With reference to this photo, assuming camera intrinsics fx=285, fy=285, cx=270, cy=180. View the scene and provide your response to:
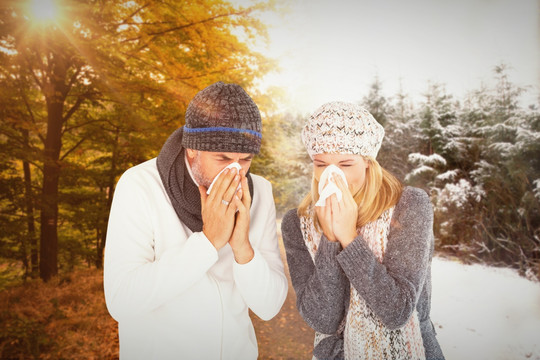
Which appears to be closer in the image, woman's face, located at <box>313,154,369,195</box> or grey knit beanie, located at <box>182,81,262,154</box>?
grey knit beanie, located at <box>182,81,262,154</box>

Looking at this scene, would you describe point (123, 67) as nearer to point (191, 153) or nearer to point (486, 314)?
point (191, 153)

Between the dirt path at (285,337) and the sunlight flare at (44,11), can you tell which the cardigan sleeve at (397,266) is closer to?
the dirt path at (285,337)

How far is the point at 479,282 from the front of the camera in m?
6.30

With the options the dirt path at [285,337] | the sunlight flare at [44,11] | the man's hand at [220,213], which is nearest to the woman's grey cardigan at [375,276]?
the man's hand at [220,213]

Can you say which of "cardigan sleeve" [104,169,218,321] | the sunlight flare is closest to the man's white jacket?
"cardigan sleeve" [104,169,218,321]

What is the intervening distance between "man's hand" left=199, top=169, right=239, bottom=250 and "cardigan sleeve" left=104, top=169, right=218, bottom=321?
0.04 meters

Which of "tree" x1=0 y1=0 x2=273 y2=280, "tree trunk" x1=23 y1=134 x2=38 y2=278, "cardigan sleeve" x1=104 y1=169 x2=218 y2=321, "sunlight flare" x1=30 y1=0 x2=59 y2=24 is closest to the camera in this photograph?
"cardigan sleeve" x1=104 y1=169 x2=218 y2=321

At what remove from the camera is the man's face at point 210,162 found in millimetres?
1448

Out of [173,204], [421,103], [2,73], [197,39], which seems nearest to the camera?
[173,204]

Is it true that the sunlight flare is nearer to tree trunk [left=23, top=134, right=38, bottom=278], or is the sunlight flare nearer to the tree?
the tree

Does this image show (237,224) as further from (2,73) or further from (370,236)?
(2,73)

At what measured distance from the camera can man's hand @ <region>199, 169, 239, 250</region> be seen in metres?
1.24

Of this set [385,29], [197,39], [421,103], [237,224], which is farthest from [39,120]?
[421,103]

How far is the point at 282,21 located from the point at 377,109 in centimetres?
578
